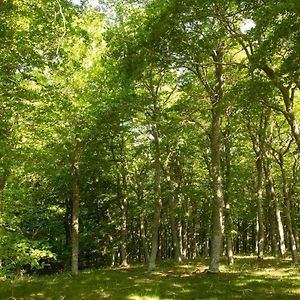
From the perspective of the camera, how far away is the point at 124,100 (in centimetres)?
2297

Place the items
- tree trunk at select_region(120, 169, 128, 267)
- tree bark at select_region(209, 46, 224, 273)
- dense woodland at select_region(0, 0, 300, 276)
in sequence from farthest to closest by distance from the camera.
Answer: tree trunk at select_region(120, 169, 128, 267) < tree bark at select_region(209, 46, 224, 273) < dense woodland at select_region(0, 0, 300, 276)

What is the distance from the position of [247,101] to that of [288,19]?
13.1 ft

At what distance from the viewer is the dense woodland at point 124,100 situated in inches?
566

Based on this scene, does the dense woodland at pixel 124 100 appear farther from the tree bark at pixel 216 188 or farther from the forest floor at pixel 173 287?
the forest floor at pixel 173 287

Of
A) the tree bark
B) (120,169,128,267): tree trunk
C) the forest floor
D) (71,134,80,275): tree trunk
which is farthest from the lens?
(120,169,128,267): tree trunk

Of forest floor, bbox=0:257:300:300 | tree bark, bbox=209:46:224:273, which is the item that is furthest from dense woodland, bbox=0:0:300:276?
forest floor, bbox=0:257:300:300

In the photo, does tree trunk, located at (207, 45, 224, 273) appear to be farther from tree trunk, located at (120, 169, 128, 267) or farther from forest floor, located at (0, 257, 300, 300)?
tree trunk, located at (120, 169, 128, 267)

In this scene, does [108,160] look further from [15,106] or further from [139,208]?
[15,106]

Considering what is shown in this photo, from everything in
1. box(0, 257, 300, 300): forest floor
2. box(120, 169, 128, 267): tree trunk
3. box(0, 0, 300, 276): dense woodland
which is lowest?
box(0, 257, 300, 300): forest floor

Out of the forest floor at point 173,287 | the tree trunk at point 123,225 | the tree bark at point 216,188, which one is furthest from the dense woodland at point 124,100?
the forest floor at point 173,287

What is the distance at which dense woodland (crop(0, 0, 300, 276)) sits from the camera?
14367 millimetres

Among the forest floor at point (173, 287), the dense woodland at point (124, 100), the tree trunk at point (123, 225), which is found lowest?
the forest floor at point (173, 287)

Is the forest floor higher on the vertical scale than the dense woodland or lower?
lower

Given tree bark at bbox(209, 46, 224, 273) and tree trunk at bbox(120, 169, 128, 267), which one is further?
tree trunk at bbox(120, 169, 128, 267)
